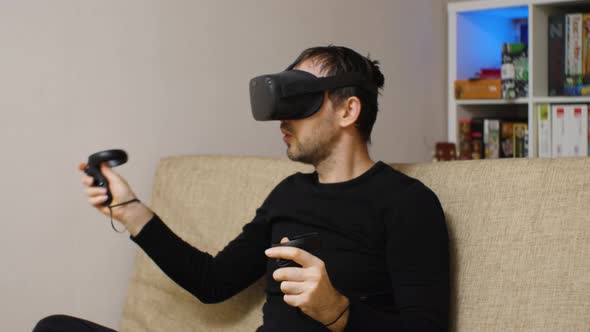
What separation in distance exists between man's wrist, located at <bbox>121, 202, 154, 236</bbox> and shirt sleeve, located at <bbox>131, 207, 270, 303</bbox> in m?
0.05

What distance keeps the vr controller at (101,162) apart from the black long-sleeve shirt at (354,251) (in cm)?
13

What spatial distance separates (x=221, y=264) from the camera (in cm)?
165

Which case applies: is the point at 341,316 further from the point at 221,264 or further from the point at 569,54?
the point at 569,54

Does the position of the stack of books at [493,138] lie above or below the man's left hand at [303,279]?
above

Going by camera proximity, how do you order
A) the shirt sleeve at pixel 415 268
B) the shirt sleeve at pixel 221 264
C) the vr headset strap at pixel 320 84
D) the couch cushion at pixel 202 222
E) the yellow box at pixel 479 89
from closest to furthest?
the shirt sleeve at pixel 415 268 < the vr headset strap at pixel 320 84 < the shirt sleeve at pixel 221 264 < the couch cushion at pixel 202 222 < the yellow box at pixel 479 89

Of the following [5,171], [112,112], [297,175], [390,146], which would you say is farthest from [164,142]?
[390,146]

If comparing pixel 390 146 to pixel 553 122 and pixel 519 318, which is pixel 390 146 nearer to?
pixel 553 122

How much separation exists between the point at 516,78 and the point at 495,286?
1.75 metres

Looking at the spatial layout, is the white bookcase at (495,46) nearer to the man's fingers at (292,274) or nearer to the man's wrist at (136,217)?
the man's wrist at (136,217)

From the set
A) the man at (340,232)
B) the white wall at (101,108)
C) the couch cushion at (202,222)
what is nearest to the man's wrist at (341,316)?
the man at (340,232)

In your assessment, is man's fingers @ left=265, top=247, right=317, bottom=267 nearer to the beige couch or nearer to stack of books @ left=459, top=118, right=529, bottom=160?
the beige couch

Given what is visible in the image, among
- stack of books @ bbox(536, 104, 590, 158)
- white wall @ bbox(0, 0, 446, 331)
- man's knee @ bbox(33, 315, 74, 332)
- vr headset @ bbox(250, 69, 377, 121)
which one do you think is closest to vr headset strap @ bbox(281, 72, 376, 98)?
vr headset @ bbox(250, 69, 377, 121)

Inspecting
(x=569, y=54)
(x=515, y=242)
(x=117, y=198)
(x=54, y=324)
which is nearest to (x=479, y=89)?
(x=569, y=54)

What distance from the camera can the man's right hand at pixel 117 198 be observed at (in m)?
1.50
